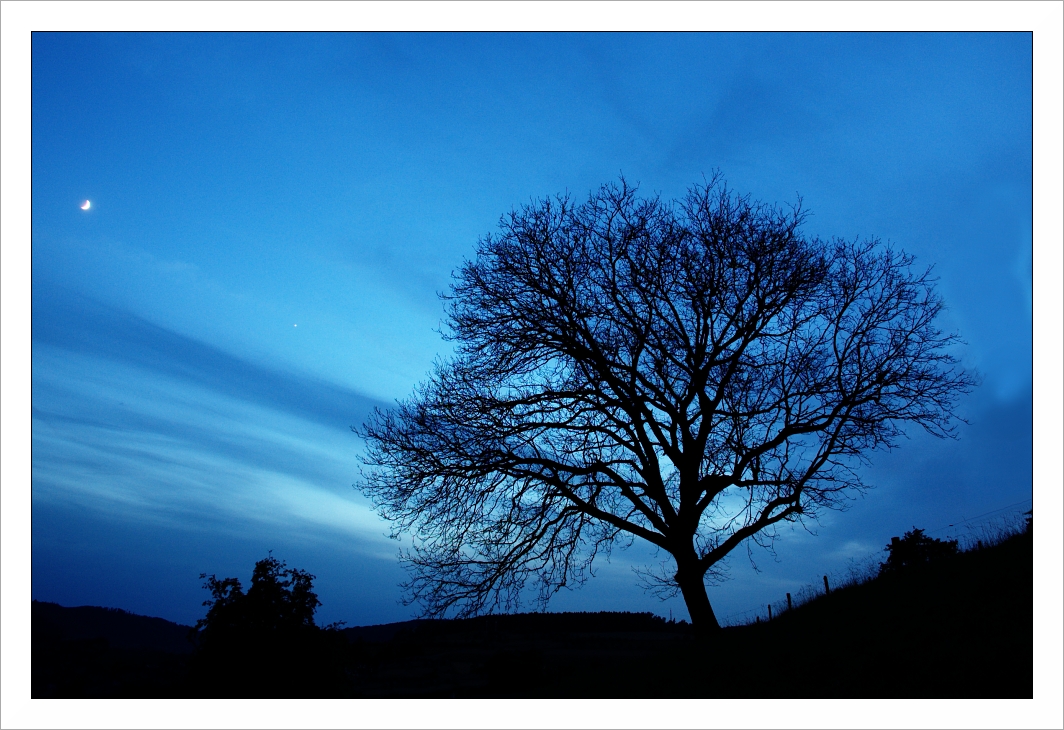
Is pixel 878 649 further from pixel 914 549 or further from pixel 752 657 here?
pixel 914 549

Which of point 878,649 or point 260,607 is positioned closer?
point 878,649

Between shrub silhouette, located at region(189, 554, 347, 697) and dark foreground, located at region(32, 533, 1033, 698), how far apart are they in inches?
1.4

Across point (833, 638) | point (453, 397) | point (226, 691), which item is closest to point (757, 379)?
point (833, 638)

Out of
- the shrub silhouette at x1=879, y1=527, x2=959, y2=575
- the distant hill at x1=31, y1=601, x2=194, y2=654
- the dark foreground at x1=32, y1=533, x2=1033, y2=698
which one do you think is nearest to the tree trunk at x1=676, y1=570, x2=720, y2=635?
the dark foreground at x1=32, y1=533, x2=1033, y2=698

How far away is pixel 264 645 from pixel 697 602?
1002 centimetres

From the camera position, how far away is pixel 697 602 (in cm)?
1359

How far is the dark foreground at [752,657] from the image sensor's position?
326 inches

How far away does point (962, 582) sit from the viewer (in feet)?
38.0

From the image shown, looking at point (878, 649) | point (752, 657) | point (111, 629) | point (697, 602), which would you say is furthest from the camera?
point (111, 629)

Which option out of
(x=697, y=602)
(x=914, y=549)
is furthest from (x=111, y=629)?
(x=914, y=549)

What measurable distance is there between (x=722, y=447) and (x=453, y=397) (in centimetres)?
584

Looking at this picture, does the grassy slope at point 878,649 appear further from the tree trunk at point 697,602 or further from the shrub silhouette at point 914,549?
the shrub silhouette at point 914,549
